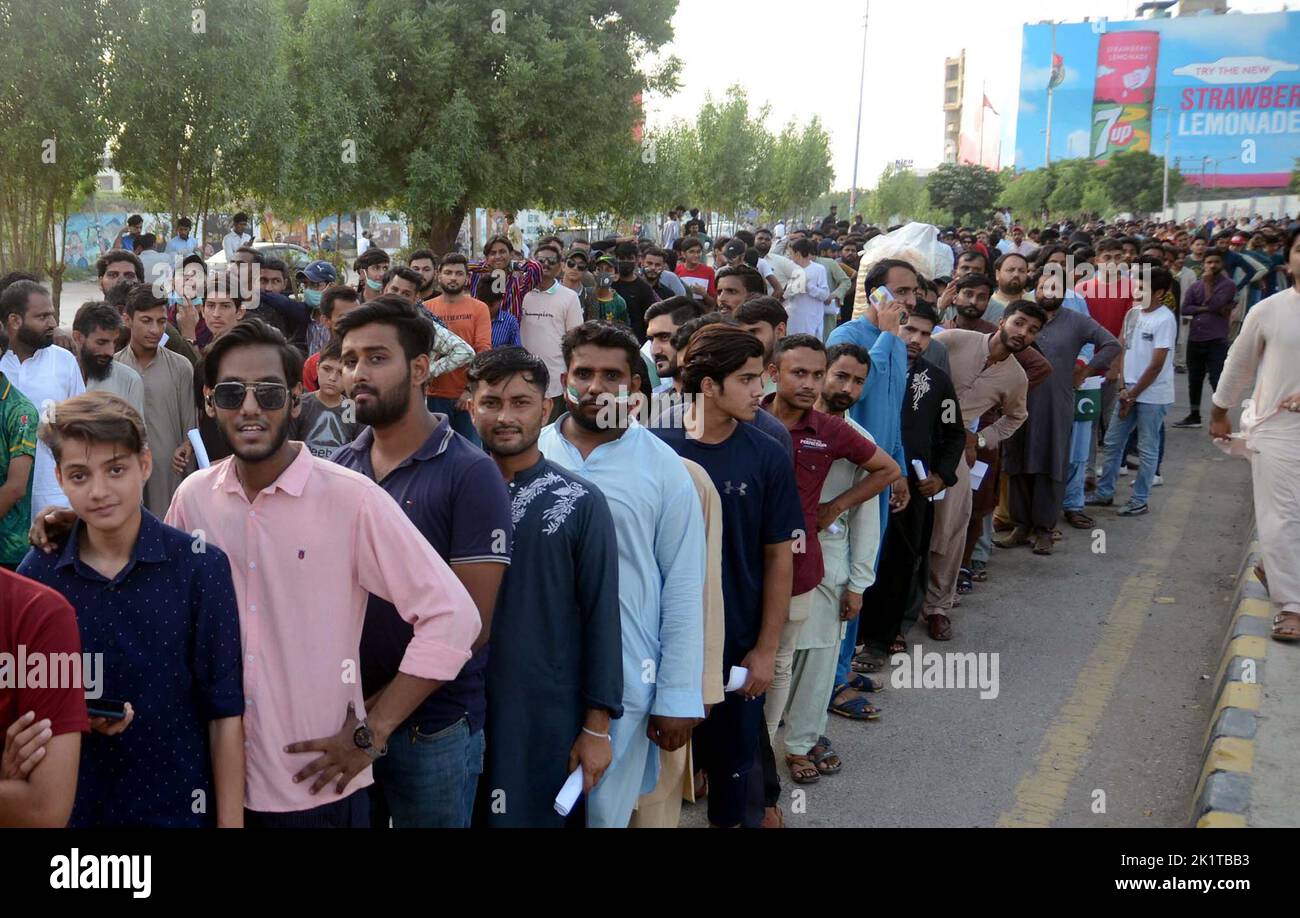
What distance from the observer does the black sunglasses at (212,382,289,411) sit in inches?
99.5

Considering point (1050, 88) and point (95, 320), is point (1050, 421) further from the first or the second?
point (1050, 88)

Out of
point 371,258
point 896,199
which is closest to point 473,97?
point 371,258

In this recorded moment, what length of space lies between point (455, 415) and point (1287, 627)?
4.86m

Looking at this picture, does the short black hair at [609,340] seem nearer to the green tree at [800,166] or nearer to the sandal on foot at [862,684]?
the sandal on foot at [862,684]

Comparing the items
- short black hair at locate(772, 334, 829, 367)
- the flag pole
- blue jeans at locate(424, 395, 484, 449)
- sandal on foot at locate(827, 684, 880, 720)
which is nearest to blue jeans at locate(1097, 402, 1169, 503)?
sandal on foot at locate(827, 684, 880, 720)

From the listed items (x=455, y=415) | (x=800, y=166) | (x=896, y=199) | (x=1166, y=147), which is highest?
(x=1166, y=147)

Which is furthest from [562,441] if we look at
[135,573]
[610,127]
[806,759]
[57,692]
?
[610,127]

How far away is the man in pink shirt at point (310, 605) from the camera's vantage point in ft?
8.04

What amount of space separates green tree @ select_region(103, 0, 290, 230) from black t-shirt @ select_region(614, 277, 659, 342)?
213 inches

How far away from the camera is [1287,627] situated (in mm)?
5539

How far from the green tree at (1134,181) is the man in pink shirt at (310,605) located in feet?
230

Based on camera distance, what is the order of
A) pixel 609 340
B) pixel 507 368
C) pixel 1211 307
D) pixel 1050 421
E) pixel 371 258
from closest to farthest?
pixel 507 368
pixel 609 340
pixel 1050 421
pixel 371 258
pixel 1211 307

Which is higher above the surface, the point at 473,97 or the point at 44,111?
the point at 473,97

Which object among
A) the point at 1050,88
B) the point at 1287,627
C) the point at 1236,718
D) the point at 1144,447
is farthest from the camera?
the point at 1050,88
